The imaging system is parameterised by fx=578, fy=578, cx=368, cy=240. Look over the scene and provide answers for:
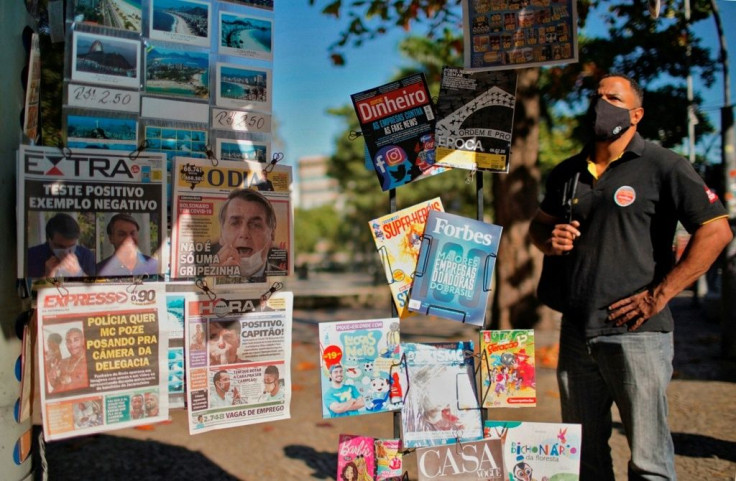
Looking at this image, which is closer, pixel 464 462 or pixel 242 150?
pixel 242 150

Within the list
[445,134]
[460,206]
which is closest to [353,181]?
[460,206]

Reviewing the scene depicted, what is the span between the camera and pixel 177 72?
2068 millimetres

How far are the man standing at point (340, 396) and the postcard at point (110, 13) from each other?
1.44 metres

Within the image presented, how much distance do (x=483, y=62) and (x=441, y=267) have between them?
0.85 metres

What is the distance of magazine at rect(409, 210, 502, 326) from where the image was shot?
2.33 m

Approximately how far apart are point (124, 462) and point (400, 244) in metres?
2.90

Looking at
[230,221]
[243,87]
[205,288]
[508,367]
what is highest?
[243,87]

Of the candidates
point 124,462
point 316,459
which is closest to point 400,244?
point 316,459

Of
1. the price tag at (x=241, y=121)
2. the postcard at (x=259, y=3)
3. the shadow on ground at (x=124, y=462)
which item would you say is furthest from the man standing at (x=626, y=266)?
the shadow on ground at (x=124, y=462)

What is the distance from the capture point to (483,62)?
7.67 feet

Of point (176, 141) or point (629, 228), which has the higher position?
point (176, 141)

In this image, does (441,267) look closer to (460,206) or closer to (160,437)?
(160,437)

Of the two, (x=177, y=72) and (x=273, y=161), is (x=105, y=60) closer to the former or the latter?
(x=177, y=72)

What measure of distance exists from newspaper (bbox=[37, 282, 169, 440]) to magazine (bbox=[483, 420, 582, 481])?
132cm
